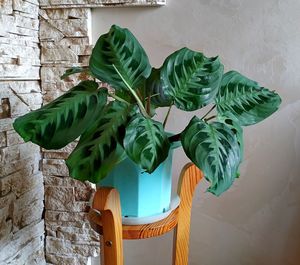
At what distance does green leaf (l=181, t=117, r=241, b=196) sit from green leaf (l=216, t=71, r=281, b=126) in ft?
0.25

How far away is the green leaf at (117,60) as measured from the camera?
67 centimetres

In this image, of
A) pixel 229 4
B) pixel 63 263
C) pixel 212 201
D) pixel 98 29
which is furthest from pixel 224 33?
pixel 63 263

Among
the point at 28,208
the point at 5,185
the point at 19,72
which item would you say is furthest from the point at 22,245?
the point at 19,72

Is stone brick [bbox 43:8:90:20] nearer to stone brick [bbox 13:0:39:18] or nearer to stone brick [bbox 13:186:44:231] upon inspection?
stone brick [bbox 13:0:39:18]

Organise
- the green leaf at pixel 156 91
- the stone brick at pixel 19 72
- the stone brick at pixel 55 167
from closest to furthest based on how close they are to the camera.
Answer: the green leaf at pixel 156 91
the stone brick at pixel 19 72
the stone brick at pixel 55 167

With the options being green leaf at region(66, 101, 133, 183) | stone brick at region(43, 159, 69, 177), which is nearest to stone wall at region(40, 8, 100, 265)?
stone brick at region(43, 159, 69, 177)

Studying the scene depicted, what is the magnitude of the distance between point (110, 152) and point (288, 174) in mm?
667

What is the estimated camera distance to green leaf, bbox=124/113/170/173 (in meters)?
0.60

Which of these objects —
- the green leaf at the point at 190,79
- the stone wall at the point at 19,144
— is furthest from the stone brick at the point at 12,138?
the green leaf at the point at 190,79

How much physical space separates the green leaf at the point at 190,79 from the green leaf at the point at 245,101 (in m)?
0.08

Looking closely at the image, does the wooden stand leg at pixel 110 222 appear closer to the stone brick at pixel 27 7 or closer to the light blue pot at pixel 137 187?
the light blue pot at pixel 137 187

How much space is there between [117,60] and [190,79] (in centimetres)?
15

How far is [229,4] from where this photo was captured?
1.02 meters

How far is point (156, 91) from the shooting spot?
719mm
